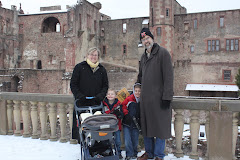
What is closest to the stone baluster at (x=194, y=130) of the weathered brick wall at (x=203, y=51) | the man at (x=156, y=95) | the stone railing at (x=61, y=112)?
the stone railing at (x=61, y=112)

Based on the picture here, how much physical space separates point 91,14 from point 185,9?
15146 millimetres

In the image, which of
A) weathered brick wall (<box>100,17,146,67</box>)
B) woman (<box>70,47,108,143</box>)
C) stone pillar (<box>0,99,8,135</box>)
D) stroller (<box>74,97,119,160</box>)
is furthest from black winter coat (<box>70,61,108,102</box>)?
weathered brick wall (<box>100,17,146,67</box>)

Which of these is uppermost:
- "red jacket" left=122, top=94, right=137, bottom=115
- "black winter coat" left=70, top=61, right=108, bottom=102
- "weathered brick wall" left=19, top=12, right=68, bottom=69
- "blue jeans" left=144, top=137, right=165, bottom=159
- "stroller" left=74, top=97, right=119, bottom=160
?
"weathered brick wall" left=19, top=12, right=68, bottom=69

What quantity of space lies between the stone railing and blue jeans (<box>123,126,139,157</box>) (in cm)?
88

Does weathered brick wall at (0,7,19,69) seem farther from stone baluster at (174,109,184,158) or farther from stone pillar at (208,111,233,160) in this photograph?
stone pillar at (208,111,233,160)

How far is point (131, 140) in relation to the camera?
5348mm

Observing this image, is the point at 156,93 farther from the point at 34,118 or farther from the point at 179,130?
the point at 34,118

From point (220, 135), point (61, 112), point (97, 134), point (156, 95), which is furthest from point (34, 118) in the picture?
point (220, 135)

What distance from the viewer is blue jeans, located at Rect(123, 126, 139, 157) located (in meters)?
5.18

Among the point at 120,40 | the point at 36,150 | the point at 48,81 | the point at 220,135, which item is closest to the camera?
the point at 220,135

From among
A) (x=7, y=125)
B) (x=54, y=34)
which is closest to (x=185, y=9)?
(x=54, y=34)

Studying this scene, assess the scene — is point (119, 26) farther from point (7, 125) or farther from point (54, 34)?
point (7, 125)

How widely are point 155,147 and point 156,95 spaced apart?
108cm

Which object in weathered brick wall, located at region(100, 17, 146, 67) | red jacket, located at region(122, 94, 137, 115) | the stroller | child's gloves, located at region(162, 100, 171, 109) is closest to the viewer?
the stroller
